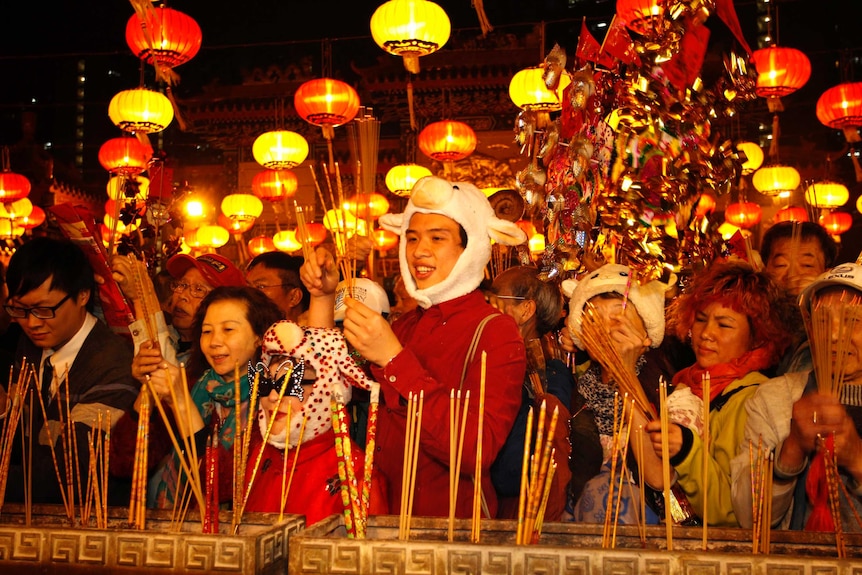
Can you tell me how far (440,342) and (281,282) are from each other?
3.37 feet

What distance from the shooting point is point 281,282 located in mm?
2510

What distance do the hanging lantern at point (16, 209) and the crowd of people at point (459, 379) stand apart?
263 inches

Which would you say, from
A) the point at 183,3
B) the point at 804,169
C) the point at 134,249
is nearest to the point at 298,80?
the point at 183,3

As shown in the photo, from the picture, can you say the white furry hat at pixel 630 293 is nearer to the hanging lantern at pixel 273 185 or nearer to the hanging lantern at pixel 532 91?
the hanging lantern at pixel 532 91

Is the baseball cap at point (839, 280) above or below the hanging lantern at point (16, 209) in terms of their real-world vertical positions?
below

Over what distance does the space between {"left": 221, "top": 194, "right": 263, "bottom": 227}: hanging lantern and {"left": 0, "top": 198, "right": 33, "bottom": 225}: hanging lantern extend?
192 centimetres

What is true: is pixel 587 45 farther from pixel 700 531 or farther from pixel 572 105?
pixel 700 531

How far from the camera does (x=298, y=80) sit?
9.02 m

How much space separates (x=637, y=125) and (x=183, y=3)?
850 cm

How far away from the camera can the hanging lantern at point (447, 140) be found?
6512 mm

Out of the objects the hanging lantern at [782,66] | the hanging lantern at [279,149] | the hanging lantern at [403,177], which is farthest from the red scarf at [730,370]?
the hanging lantern at [403,177]

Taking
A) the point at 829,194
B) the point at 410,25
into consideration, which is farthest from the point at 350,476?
the point at 829,194

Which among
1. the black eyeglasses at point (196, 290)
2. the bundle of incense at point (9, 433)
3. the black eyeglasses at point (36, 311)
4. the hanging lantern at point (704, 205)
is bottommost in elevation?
the bundle of incense at point (9, 433)

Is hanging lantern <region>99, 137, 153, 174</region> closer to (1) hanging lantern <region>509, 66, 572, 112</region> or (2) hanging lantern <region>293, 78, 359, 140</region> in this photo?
(2) hanging lantern <region>293, 78, 359, 140</region>
